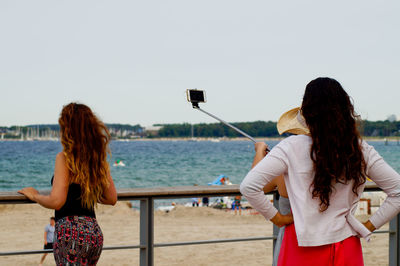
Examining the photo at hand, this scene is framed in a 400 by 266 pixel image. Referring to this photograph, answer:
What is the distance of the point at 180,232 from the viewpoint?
13.5 m

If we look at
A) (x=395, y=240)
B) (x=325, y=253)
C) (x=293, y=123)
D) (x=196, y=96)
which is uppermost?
(x=196, y=96)

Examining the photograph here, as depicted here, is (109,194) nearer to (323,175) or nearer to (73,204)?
(73,204)

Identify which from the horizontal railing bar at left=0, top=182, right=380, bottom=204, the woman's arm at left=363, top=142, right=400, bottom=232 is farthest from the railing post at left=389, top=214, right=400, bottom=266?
the woman's arm at left=363, top=142, right=400, bottom=232

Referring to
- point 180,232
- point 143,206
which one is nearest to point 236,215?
point 180,232

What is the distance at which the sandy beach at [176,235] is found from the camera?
29.7 feet

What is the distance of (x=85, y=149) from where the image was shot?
85.7 inches

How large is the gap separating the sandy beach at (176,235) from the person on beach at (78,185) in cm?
571

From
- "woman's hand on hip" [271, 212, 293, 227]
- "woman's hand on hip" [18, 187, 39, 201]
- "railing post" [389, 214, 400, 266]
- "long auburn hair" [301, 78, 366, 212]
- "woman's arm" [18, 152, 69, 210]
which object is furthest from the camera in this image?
"railing post" [389, 214, 400, 266]

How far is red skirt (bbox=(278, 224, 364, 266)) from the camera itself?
5.63ft

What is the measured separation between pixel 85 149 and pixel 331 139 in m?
1.12

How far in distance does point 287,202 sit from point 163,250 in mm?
8889

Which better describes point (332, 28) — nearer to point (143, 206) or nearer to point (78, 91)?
point (78, 91)

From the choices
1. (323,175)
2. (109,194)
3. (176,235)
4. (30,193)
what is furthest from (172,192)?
(176,235)

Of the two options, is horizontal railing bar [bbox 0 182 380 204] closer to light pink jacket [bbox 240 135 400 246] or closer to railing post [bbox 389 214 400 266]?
light pink jacket [bbox 240 135 400 246]
